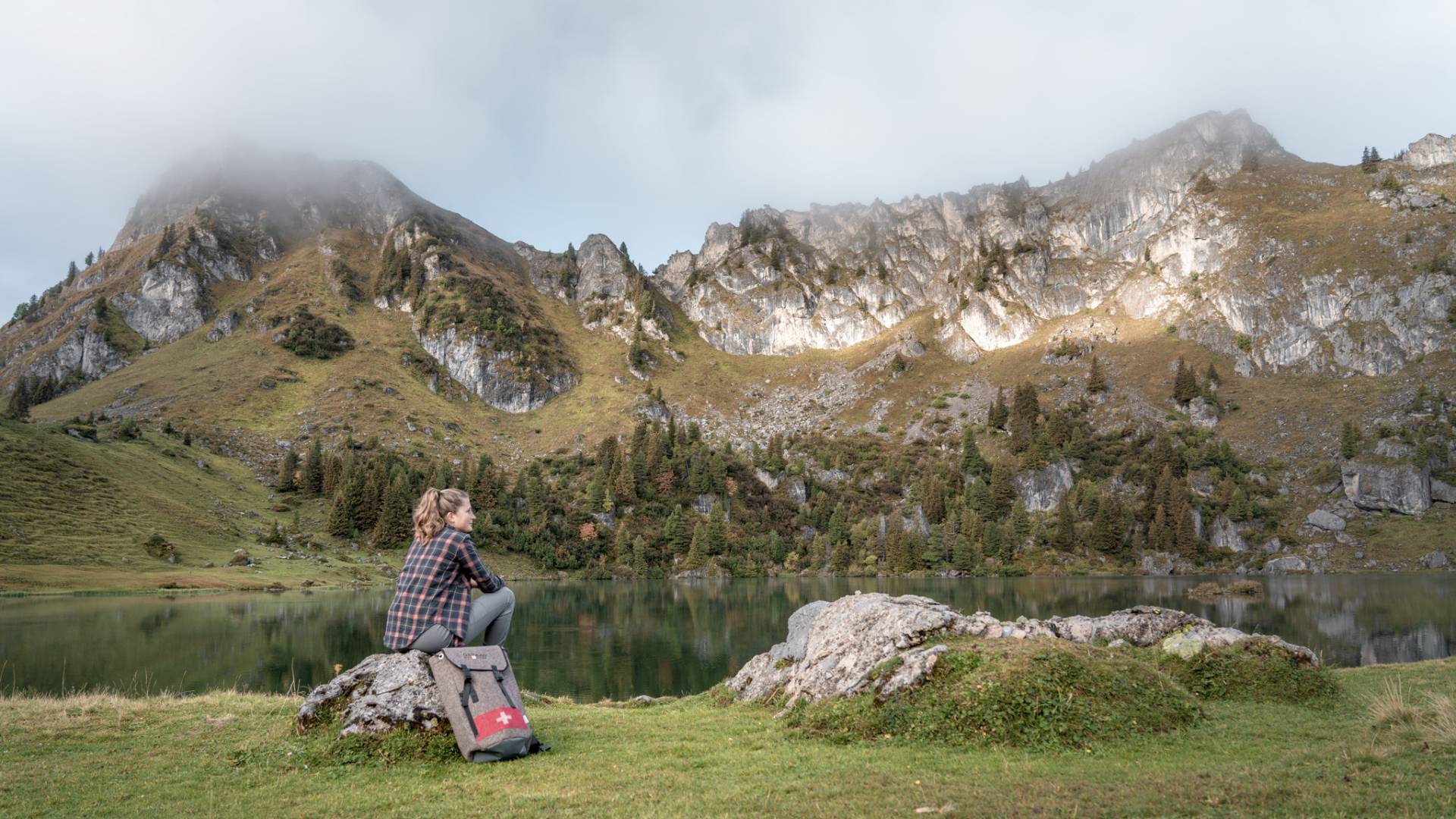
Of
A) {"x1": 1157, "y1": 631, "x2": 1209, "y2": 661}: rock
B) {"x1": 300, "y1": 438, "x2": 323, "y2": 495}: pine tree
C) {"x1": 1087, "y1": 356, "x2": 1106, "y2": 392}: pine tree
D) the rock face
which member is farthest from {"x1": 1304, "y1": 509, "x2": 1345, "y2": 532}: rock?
{"x1": 300, "y1": 438, "x2": 323, "y2": 495}: pine tree

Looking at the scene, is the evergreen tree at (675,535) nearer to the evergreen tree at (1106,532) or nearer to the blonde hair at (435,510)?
the evergreen tree at (1106,532)

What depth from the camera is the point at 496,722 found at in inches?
476

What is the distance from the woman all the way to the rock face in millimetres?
8685

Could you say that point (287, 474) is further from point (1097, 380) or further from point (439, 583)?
point (1097, 380)

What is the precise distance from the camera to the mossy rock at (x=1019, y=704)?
45.1 ft

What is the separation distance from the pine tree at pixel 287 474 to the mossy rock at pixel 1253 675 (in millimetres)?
148085

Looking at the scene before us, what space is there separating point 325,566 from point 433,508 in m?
106

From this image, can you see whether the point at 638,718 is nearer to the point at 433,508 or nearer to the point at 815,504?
the point at 433,508

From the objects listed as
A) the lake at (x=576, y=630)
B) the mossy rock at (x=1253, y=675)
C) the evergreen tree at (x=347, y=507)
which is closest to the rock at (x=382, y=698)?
the mossy rock at (x=1253, y=675)

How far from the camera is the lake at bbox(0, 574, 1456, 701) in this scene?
1411 inches

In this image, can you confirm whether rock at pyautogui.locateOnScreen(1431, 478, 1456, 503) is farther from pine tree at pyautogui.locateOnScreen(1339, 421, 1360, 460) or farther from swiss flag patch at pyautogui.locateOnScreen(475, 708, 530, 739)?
swiss flag patch at pyautogui.locateOnScreen(475, 708, 530, 739)

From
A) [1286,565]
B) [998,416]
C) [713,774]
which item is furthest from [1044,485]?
[713,774]

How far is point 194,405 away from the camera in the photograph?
163 meters

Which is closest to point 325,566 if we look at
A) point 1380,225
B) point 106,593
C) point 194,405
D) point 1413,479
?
point 106,593
